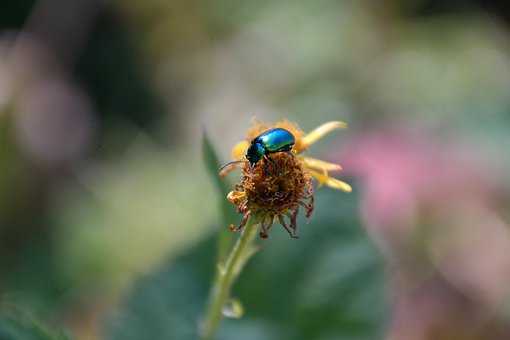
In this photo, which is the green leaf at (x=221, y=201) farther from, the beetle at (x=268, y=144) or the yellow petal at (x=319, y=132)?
the yellow petal at (x=319, y=132)

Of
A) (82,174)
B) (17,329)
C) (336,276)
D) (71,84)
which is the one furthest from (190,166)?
(17,329)

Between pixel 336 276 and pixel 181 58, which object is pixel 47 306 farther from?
pixel 181 58

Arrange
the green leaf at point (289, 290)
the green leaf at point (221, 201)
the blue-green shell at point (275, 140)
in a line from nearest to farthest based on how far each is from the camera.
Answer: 1. the blue-green shell at point (275, 140)
2. the green leaf at point (221, 201)
3. the green leaf at point (289, 290)

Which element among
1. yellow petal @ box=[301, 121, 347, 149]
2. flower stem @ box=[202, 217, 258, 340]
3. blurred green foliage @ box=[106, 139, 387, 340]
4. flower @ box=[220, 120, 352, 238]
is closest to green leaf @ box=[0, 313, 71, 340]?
flower stem @ box=[202, 217, 258, 340]

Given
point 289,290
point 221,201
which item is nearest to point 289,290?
point 289,290

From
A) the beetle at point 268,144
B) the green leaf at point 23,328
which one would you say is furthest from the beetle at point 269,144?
the green leaf at point 23,328

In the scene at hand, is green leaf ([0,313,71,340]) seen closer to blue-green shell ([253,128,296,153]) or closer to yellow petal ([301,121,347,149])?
blue-green shell ([253,128,296,153])

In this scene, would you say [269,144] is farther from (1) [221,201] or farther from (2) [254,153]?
(1) [221,201]
